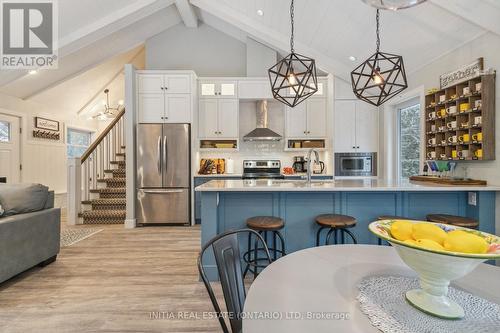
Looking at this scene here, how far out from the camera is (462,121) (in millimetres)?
2863

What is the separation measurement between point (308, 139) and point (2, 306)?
479 centimetres

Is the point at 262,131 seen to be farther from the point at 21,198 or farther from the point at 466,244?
the point at 466,244

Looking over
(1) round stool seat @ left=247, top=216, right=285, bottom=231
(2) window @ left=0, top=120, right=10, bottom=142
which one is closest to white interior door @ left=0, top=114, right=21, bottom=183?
(2) window @ left=0, top=120, right=10, bottom=142

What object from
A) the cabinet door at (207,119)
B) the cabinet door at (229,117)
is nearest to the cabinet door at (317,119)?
the cabinet door at (229,117)

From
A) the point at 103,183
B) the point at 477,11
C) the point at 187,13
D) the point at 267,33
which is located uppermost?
the point at 187,13

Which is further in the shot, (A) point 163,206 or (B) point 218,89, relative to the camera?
(B) point 218,89

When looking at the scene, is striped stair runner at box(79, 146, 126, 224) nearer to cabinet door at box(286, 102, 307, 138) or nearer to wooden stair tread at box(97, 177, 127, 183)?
wooden stair tread at box(97, 177, 127, 183)

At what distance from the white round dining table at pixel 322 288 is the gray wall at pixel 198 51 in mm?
4993

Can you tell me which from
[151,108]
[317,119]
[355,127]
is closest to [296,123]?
[317,119]

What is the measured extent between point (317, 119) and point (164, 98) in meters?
3.00

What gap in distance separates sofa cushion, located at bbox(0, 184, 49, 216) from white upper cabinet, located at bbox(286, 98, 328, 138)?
4004mm

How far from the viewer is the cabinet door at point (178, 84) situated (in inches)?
190

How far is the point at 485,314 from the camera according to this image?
0.77 m

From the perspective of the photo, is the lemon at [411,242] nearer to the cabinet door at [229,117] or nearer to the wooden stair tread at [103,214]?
the cabinet door at [229,117]
